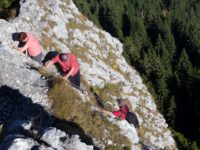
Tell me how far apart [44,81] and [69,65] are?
365cm

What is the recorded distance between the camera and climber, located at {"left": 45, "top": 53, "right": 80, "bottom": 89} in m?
18.5

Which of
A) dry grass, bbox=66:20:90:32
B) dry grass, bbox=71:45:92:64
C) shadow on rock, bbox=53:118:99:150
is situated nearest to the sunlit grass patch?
shadow on rock, bbox=53:118:99:150

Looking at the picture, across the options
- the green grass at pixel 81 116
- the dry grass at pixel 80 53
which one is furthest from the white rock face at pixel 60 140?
the dry grass at pixel 80 53

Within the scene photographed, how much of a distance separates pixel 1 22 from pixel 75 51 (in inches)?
286

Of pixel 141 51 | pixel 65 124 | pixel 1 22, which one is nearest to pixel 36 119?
pixel 65 124

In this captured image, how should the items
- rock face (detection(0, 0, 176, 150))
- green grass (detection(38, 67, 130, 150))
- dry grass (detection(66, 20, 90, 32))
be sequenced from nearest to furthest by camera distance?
rock face (detection(0, 0, 176, 150))
green grass (detection(38, 67, 130, 150))
dry grass (detection(66, 20, 90, 32))

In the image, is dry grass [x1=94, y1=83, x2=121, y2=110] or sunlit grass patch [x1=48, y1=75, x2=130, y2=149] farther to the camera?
dry grass [x1=94, y1=83, x2=121, y2=110]

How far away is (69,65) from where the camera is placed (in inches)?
752

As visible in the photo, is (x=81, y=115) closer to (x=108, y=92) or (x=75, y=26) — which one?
(x=108, y=92)

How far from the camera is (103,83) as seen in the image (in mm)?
26266

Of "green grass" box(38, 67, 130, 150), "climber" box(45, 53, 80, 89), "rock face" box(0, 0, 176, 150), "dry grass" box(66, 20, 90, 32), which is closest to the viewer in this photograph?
"rock face" box(0, 0, 176, 150)

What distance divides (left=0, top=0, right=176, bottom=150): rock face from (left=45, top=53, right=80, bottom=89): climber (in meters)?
1.46

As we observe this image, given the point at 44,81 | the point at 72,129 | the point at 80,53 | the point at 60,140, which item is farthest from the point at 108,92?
the point at 60,140

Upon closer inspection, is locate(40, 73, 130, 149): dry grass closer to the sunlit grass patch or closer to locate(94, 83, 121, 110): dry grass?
the sunlit grass patch
